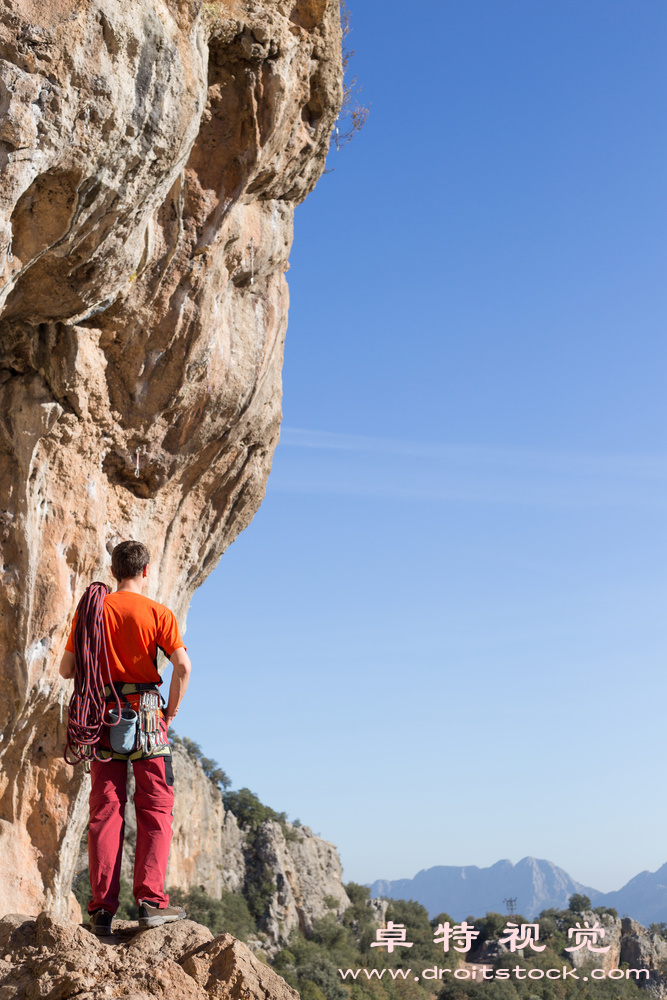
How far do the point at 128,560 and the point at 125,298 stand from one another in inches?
114

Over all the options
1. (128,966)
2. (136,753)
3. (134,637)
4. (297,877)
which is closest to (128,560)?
(134,637)

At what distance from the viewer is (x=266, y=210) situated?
28.1 ft

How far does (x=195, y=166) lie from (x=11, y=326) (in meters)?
2.18

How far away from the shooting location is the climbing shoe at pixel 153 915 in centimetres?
452

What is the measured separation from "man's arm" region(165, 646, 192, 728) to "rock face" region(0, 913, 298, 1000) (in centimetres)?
113

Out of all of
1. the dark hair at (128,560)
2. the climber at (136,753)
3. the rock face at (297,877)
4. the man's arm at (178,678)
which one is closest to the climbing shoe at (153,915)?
the climber at (136,753)

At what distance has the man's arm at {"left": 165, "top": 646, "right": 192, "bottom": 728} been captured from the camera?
4.84 meters

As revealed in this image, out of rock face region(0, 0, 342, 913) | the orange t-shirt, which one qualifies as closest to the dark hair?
the orange t-shirt

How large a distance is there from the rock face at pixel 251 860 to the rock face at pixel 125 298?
35.2 metres

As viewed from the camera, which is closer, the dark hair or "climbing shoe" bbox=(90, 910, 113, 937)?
"climbing shoe" bbox=(90, 910, 113, 937)

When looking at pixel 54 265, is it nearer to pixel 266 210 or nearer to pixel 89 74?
pixel 89 74

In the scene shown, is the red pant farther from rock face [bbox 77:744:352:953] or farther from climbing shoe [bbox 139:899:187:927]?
rock face [bbox 77:744:352:953]

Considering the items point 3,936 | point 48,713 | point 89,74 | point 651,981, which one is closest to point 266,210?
point 89,74

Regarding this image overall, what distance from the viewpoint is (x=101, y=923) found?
181 inches
